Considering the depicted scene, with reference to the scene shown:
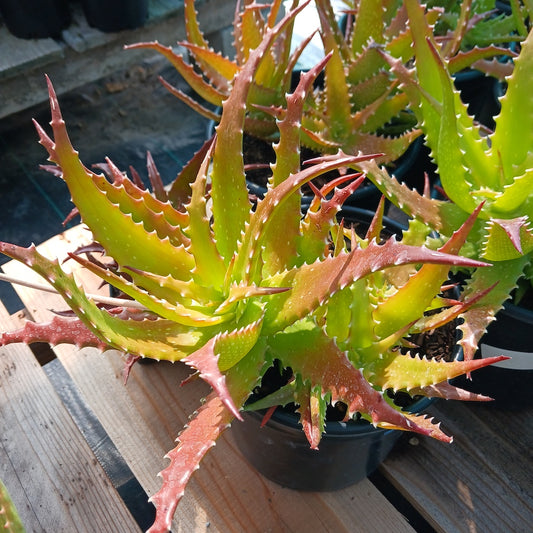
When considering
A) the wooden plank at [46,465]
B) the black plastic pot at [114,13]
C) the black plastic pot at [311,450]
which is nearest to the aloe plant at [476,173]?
the black plastic pot at [311,450]

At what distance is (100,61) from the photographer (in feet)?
4.98

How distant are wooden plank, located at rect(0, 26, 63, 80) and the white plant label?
124cm

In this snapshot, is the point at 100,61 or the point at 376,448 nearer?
the point at 376,448

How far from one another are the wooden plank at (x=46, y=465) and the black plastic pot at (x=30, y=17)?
104 centimetres

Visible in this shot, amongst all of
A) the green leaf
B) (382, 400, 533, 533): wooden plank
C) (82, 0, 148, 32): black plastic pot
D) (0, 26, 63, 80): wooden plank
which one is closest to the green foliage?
the green leaf

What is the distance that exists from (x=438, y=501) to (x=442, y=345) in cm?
18

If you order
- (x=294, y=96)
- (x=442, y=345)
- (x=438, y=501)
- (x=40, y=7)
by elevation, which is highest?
(x=294, y=96)

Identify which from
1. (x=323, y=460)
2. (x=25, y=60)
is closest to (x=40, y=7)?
(x=25, y=60)

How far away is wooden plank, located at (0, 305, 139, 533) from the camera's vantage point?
588mm

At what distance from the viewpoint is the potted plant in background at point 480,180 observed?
1.76ft

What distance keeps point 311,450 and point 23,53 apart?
4.16 feet

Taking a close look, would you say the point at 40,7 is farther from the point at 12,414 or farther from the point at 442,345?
the point at 442,345

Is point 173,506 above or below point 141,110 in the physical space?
above

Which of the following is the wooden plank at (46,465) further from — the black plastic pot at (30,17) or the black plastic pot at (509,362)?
the black plastic pot at (30,17)
